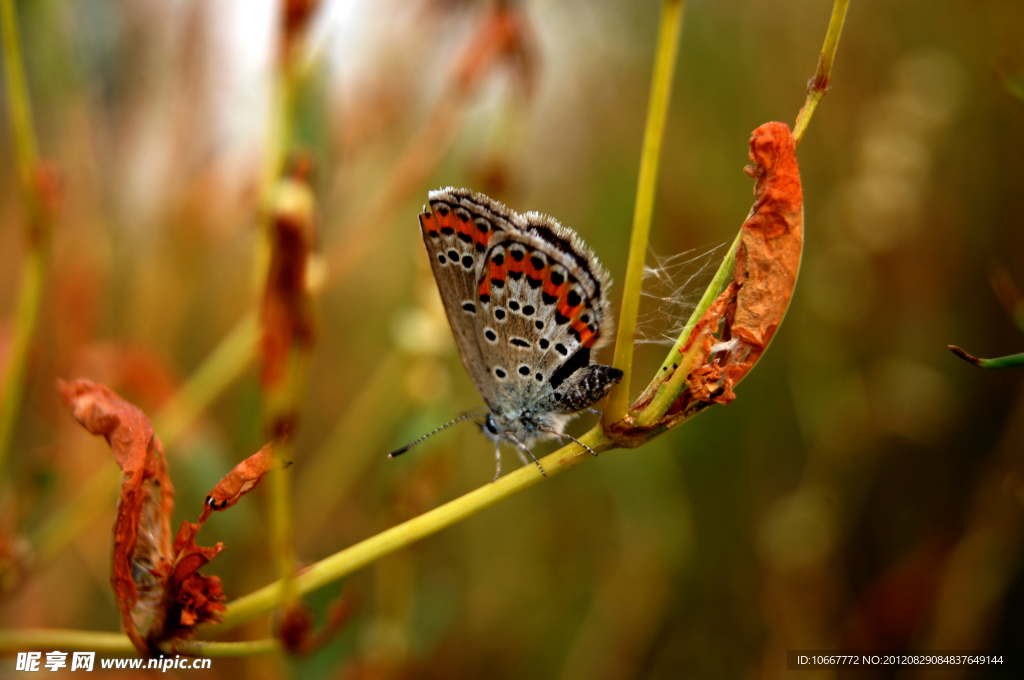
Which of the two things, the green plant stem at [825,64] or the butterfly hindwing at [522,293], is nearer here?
the green plant stem at [825,64]

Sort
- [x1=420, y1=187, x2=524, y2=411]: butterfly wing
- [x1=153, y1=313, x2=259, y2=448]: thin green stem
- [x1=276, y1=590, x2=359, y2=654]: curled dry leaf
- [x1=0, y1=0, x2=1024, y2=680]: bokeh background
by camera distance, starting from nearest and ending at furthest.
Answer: [x1=276, y1=590, x2=359, y2=654]: curled dry leaf < [x1=420, y1=187, x2=524, y2=411]: butterfly wing < [x1=153, y1=313, x2=259, y2=448]: thin green stem < [x1=0, y1=0, x2=1024, y2=680]: bokeh background

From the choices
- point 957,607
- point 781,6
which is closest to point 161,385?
point 957,607

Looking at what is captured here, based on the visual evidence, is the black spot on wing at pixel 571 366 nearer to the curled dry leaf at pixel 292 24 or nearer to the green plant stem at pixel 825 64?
the green plant stem at pixel 825 64

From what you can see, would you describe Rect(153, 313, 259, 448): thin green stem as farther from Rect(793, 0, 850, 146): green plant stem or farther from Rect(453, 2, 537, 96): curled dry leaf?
Rect(793, 0, 850, 146): green plant stem

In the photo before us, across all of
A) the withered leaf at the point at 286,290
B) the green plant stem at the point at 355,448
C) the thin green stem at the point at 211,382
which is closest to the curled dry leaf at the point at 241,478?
the withered leaf at the point at 286,290

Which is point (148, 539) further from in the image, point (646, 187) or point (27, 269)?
point (646, 187)

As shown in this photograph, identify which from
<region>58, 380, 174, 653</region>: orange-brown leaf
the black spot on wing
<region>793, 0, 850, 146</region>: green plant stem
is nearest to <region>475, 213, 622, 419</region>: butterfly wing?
the black spot on wing
